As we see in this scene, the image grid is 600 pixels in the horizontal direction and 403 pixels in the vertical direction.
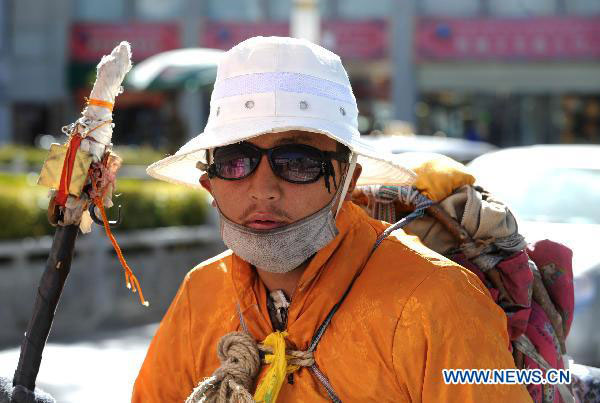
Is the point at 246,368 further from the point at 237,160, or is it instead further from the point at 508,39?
the point at 508,39

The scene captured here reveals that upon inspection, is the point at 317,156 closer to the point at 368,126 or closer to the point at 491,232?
the point at 491,232

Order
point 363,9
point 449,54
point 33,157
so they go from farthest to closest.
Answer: point 363,9, point 449,54, point 33,157

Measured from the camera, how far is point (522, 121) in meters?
32.3

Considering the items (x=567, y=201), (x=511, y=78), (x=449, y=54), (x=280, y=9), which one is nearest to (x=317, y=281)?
(x=567, y=201)

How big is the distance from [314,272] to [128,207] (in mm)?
8599

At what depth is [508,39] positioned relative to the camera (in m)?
31.7

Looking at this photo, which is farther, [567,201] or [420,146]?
[420,146]

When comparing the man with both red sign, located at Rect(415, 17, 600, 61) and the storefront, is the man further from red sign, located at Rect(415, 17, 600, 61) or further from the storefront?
red sign, located at Rect(415, 17, 600, 61)

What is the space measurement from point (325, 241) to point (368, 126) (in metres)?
29.5

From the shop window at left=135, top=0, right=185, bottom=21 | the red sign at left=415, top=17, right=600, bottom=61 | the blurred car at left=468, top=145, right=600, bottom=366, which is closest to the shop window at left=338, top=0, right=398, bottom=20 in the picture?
the red sign at left=415, top=17, right=600, bottom=61

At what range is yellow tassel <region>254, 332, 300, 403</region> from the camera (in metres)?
2.43

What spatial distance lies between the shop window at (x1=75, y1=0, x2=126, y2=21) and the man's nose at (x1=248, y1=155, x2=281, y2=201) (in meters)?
33.7

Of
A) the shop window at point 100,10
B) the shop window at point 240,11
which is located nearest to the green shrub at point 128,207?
the shop window at point 240,11

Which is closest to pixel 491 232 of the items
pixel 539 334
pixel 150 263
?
pixel 539 334
